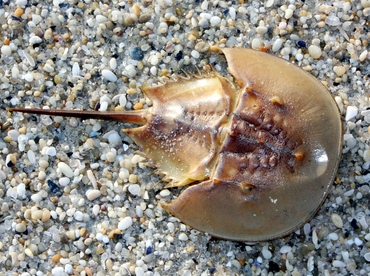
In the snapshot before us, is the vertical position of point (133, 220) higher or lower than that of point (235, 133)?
lower

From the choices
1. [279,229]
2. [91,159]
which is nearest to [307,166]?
[279,229]

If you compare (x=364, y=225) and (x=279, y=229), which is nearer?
(x=279, y=229)

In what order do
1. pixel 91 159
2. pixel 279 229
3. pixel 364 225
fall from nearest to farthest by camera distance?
pixel 279 229 < pixel 364 225 < pixel 91 159

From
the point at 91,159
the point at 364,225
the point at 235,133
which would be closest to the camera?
the point at 235,133

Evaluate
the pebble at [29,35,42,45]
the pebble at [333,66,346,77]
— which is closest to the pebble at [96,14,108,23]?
the pebble at [29,35,42,45]

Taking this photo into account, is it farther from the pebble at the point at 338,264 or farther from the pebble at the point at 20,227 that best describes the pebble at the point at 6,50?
the pebble at the point at 338,264

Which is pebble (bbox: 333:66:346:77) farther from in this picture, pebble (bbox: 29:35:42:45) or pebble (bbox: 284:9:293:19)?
pebble (bbox: 29:35:42:45)

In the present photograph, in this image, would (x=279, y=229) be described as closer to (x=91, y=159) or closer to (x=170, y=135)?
(x=170, y=135)
